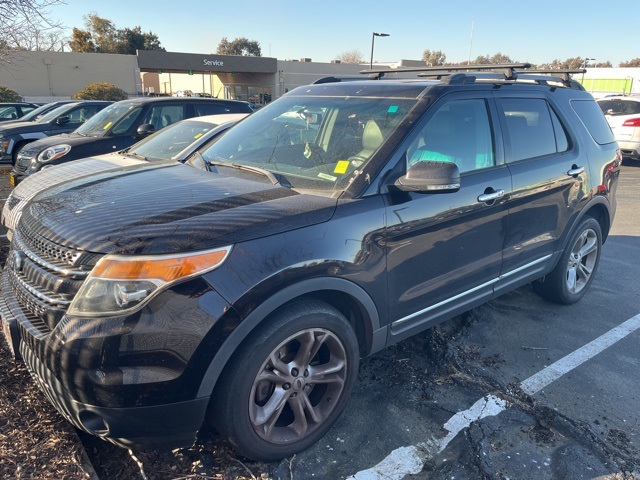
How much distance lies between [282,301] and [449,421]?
136 cm

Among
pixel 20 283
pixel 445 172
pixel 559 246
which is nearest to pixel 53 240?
pixel 20 283

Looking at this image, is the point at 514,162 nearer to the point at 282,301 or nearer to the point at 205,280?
the point at 282,301

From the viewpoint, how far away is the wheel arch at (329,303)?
2162mm

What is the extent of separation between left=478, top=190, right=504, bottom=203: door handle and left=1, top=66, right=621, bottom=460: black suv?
2 centimetres

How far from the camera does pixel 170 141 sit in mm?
6469

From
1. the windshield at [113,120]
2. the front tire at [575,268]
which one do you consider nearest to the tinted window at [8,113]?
the windshield at [113,120]

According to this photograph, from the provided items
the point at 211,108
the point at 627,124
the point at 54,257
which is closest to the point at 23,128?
the point at 211,108

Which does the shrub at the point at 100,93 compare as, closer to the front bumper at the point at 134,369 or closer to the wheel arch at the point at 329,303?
the wheel arch at the point at 329,303

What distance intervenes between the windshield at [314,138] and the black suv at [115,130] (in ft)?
15.2

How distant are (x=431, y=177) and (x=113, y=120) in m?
7.04

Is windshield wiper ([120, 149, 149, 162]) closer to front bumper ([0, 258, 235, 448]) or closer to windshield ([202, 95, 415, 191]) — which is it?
windshield ([202, 95, 415, 191])

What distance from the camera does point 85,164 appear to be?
5109 millimetres

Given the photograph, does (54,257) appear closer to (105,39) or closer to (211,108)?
(211,108)

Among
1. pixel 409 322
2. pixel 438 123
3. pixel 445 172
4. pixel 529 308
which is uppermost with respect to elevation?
pixel 438 123
